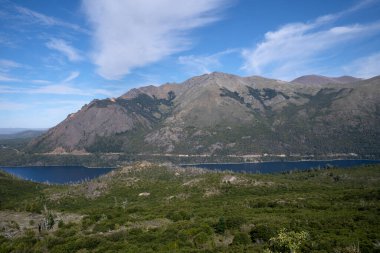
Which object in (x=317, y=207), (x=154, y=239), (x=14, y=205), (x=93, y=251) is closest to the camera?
(x=93, y=251)

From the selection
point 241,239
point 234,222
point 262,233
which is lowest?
point 241,239

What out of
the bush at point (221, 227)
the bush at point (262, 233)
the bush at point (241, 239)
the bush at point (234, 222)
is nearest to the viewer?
the bush at point (241, 239)

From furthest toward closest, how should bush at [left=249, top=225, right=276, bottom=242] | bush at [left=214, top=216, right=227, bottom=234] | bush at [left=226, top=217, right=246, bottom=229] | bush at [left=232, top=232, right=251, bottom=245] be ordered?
bush at [left=226, top=217, right=246, bottom=229]
bush at [left=214, top=216, right=227, bottom=234]
bush at [left=249, top=225, right=276, bottom=242]
bush at [left=232, top=232, right=251, bottom=245]

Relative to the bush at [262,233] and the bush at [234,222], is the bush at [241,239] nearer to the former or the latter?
the bush at [262,233]

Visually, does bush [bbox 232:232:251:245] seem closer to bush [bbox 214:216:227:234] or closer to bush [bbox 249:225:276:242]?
bush [bbox 249:225:276:242]

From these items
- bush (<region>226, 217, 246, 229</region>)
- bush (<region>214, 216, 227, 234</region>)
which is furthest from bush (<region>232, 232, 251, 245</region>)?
bush (<region>226, 217, 246, 229</region>)

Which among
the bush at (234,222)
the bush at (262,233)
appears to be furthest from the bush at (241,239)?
the bush at (234,222)

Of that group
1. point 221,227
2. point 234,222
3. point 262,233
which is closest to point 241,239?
point 262,233

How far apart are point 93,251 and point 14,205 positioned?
141 metres

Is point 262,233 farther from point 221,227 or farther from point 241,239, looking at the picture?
point 221,227

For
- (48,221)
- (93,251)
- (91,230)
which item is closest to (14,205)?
(48,221)

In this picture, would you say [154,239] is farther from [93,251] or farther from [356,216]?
[356,216]

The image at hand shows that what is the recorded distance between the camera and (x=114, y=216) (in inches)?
4525

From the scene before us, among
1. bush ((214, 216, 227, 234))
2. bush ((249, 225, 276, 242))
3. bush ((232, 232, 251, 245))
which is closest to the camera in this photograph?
bush ((232, 232, 251, 245))
